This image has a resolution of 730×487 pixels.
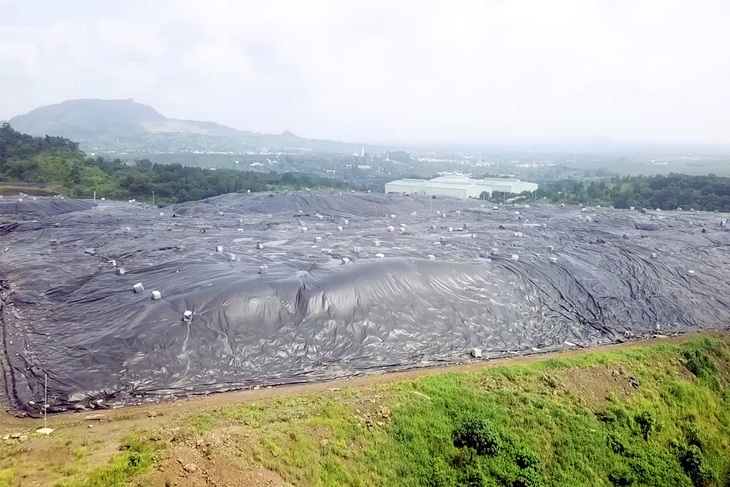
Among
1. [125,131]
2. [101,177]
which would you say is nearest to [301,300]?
[101,177]

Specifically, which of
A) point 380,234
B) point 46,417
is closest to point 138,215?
point 380,234

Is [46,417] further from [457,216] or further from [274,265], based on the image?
[457,216]

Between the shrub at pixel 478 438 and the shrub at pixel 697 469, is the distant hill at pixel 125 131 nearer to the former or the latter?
the shrub at pixel 478 438

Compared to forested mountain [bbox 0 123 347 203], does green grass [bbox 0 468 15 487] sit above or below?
below

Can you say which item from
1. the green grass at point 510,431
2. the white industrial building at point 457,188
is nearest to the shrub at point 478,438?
the green grass at point 510,431

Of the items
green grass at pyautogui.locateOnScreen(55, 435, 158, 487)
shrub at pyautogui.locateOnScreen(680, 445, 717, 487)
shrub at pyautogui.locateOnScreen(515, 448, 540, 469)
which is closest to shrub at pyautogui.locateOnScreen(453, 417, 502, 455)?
shrub at pyautogui.locateOnScreen(515, 448, 540, 469)

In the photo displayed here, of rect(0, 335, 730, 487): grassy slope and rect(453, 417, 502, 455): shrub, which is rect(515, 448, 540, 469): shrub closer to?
rect(0, 335, 730, 487): grassy slope
